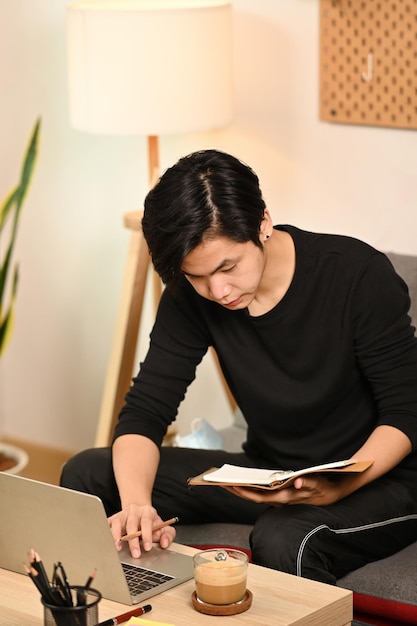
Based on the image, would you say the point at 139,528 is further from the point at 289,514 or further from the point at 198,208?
the point at 198,208

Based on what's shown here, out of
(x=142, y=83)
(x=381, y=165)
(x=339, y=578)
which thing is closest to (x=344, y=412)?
(x=339, y=578)

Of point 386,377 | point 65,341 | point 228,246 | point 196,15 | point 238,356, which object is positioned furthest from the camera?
point 65,341

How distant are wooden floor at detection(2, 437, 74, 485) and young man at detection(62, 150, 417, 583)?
1478mm

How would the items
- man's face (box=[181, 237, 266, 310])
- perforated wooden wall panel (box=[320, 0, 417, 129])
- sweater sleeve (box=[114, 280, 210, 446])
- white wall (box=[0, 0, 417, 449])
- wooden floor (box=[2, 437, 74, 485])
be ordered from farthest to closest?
1. wooden floor (box=[2, 437, 74, 485])
2. white wall (box=[0, 0, 417, 449])
3. perforated wooden wall panel (box=[320, 0, 417, 129])
4. sweater sleeve (box=[114, 280, 210, 446])
5. man's face (box=[181, 237, 266, 310])

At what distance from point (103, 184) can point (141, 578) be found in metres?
1.89

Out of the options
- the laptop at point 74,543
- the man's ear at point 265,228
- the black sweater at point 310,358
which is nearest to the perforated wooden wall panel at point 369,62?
the black sweater at point 310,358

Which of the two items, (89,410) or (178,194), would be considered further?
(89,410)

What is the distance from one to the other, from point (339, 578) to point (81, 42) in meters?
1.46

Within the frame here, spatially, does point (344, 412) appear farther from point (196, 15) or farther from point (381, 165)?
point (196, 15)

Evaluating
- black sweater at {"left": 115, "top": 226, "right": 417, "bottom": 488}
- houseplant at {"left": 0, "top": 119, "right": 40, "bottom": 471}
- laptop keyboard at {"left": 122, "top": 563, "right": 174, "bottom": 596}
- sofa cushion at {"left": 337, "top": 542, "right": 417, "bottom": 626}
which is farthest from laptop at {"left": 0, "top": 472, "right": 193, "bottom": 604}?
houseplant at {"left": 0, "top": 119, "right": 40, "bottom": 471}

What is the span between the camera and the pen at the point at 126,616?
143 cm

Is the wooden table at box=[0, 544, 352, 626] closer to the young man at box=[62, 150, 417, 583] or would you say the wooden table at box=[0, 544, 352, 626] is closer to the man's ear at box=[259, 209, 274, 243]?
the young man at box=[62, 150, 417, 583]

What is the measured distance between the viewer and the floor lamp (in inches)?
103

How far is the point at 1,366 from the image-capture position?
3631mm
